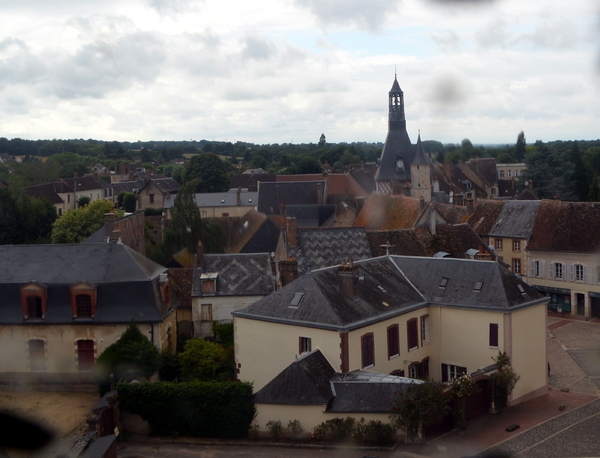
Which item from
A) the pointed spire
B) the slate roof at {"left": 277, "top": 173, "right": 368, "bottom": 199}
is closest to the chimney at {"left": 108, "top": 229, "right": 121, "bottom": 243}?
the pointed spire

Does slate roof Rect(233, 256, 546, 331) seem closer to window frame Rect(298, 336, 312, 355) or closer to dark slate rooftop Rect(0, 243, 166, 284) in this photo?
window frame Rect(298, 336, 312, 355)

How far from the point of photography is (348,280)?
24.9 m

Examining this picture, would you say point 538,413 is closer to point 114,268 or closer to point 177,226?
point 114,268

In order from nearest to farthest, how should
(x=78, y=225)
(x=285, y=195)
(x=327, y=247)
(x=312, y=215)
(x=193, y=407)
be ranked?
(x=193, y=407) → (x=327, y=247) → (x=78, y=225) → (x=312, y=215) → (x=285, y=195)

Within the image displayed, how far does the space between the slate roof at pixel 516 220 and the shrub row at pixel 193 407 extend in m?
26.2

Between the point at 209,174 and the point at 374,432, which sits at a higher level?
the point at 209,174

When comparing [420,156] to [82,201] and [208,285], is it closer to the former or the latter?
[208,285]

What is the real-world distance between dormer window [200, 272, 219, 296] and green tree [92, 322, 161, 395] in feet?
17.3

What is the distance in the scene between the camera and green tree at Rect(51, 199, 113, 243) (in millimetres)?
52625

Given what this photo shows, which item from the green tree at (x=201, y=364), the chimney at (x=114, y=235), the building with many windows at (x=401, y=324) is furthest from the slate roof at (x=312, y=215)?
the green tree at (x=201, y=364)

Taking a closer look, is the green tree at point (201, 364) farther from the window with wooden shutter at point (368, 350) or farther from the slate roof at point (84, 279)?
the window with wooden shutter at point (368, 350)

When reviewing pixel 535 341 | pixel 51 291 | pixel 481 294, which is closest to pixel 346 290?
pixel 481 294

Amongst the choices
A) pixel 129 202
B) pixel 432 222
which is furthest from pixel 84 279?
pixel 129 202

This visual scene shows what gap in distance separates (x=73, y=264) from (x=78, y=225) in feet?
87.1
